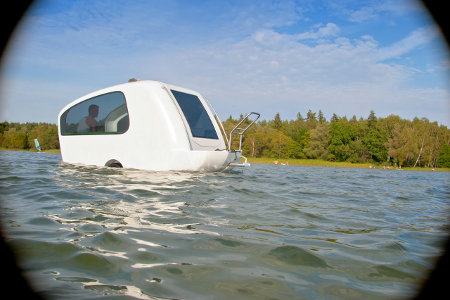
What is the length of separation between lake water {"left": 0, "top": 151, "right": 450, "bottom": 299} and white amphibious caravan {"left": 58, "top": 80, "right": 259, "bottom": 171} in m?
2.00

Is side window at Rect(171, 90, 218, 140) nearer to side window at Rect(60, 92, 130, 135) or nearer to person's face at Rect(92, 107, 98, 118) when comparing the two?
side window at Rect(60, 92, 130, 135)

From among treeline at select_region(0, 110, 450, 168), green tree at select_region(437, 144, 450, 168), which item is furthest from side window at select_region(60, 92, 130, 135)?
green tree at select_region(437, 144, 450, 168)

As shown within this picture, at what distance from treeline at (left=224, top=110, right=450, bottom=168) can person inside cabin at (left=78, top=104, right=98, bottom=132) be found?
61960 mm

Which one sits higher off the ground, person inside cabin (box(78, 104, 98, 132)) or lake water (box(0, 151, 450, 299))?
person inside cabin (box(78, 104, 98, 132))

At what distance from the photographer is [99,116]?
259 inches

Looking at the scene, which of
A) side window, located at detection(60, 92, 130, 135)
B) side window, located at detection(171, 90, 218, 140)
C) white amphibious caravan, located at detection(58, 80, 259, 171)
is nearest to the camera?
white amphibious caravan, located at detection(58, 80, 259, 171)

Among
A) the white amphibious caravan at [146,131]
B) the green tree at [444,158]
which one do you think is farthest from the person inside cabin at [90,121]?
the green tree at [444,158]

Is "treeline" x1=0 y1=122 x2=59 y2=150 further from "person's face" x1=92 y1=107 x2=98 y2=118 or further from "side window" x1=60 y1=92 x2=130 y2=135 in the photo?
"person's face" x1=92 y1=107 x2=98 y2=118

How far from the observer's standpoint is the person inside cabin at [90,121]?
6.66 metres

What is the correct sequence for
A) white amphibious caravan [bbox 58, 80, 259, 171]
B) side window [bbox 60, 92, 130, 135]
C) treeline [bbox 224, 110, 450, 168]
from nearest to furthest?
white amphibious caravan [bbox 58, 80, 259, 171]
side window [bbox 60, 92, 130, 135]
treeline [bbox 224, 110, 450, 168]

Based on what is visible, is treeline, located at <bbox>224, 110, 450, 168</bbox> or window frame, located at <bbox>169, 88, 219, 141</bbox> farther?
treeline, located at <bbox>224, 110, 450, 168</bbox>

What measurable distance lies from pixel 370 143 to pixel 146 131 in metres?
76.0

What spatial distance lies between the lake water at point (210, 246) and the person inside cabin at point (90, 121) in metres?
3.31

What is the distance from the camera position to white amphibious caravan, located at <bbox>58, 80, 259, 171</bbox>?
548 centimetres
